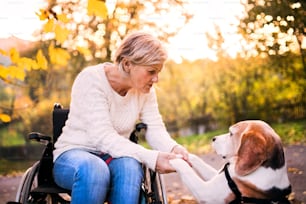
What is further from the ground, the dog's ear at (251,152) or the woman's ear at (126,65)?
the woman's ear at (126,65)

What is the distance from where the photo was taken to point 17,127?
5.20 m

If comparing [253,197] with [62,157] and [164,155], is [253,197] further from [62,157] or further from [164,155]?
[62,157]

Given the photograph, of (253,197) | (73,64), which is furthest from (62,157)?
(73,64)

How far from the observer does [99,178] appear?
7.23 ft

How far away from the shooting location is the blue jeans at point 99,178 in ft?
7.19

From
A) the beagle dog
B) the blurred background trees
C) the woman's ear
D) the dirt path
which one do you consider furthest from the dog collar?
the blurred background trees

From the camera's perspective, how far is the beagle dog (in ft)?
6.77

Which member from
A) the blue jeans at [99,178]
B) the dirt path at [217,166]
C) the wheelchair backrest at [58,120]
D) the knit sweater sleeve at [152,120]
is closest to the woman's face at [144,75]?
the knit sweater sleeve at [152,120]

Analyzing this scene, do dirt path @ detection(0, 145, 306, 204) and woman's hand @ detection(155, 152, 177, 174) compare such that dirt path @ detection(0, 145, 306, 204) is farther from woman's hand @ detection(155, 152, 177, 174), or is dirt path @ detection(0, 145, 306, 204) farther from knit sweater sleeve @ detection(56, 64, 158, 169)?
knit sweater sleeve @ detection(56, 64, 158, 169)

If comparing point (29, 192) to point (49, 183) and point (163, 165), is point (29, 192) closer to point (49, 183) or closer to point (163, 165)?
point (49, 183)

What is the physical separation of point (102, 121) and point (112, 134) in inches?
3.1

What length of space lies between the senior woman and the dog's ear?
379mm

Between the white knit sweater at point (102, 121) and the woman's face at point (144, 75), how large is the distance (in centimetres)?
15

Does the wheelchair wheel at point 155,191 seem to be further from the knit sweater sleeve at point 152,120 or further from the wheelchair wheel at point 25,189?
the wheelchair wheel at point 25,189
